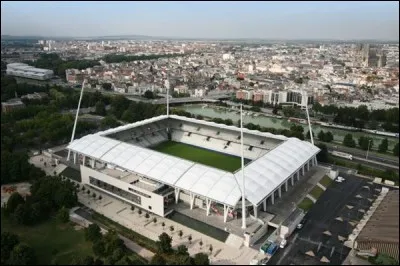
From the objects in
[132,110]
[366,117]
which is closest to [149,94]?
[132,110]

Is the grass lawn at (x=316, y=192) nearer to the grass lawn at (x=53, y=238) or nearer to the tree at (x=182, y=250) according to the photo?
the tree at (x=182, y=250)

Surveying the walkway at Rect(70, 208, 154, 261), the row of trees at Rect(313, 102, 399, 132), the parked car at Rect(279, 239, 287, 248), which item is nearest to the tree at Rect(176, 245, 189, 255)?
the walkway at Rect(70, 208, 154, 261)

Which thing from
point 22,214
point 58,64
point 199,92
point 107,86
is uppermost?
point 58,64

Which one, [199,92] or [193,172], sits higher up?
[199,92]

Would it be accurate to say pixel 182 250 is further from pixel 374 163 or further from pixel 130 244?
pixel 374 163

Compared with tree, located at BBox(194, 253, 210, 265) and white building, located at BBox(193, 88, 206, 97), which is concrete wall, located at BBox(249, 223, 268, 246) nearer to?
tree, located at BBox(194, 253, 210, 265)

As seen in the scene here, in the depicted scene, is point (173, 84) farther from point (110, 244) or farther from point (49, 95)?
point (110, 244)
